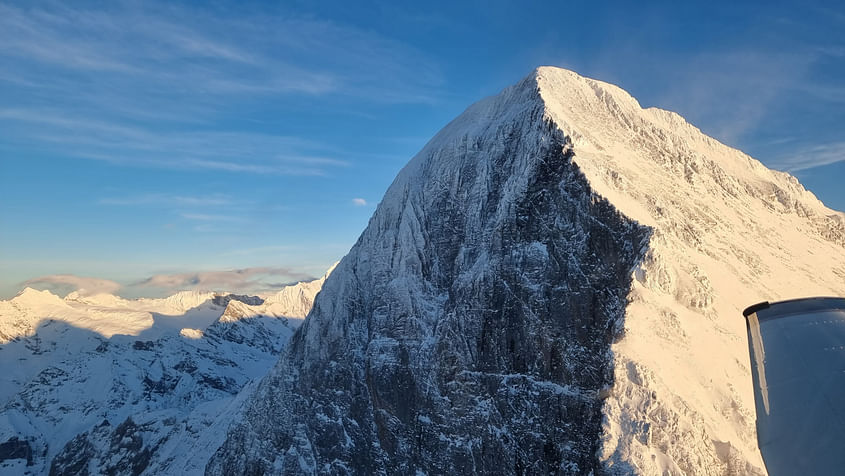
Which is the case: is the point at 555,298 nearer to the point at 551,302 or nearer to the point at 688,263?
the point at 551,302

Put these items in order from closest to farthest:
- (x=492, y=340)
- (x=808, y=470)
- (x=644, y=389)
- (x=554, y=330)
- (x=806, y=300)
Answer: (x=808, y=470) < (x=806, y=300) < (x=644, y=389) < (x=554, y=330) < (x=492, y=340)

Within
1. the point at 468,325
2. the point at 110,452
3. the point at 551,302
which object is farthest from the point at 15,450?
the point at 551,302

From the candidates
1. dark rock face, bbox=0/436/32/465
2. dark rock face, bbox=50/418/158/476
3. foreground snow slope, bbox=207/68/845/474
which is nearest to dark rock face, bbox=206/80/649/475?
foreground snow slope, bbox=207/68/845/474

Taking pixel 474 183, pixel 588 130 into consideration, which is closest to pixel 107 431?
pixel 474 183

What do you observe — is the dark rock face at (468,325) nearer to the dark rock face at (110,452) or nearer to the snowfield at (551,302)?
the snowfield at (551,302)

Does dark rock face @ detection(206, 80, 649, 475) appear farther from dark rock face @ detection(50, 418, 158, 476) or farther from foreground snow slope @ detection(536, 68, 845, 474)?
dark rock face @ detection(50, 418, 158, 476)

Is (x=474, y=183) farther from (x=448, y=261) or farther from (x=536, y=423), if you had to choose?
(x=536, y=423)
